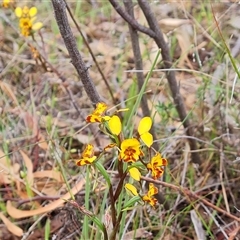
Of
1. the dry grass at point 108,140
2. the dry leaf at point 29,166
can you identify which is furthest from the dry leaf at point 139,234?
the dry leaf at point 29,166

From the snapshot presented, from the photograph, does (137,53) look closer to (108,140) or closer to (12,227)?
(108,140)

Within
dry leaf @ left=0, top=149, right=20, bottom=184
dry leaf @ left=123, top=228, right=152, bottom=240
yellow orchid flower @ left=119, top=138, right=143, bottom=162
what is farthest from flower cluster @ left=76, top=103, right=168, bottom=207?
→ dry leaf @ left=0, top=149, right=20, bottom=184

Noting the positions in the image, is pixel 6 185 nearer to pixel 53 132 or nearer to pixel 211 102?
pixel 53 132

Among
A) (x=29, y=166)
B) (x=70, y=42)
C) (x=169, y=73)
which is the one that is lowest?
(x=29, y=166)

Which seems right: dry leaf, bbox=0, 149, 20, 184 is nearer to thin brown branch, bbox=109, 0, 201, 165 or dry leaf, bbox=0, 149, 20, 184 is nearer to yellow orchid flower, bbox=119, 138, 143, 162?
thin brown branch, bbox=109, 0, 201, 165

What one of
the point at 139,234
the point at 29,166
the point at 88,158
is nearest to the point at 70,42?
the point at 88,158

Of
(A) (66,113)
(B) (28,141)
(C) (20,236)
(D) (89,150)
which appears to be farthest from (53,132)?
(D) (89,150)
